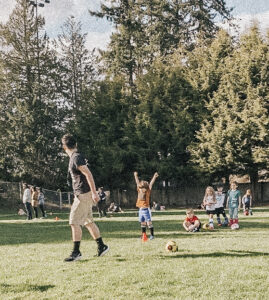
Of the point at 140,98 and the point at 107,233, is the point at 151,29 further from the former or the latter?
the point at 107,233

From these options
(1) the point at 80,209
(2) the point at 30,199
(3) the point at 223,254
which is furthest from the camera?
(2) the point at 30,199

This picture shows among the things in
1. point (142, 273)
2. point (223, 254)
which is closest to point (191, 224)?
point (223, 254)

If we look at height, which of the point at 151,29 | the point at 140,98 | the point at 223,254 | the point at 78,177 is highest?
the point at 151,29

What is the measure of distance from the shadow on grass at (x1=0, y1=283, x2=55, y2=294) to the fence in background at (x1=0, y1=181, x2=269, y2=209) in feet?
100

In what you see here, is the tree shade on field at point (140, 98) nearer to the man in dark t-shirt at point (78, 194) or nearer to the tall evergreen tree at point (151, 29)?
the tall evergreen tree at point (151, 29)

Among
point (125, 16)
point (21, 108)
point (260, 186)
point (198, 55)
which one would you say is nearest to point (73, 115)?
point (21, 108)

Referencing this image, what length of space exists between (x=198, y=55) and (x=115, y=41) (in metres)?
10.5

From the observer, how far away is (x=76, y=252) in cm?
866

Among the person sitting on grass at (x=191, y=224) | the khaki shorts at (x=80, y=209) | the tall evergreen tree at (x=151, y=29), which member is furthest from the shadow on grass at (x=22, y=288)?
the tall evergreen tree at (x=151, y=29)

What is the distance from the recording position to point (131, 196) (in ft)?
144

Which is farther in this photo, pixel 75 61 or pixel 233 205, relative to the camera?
pixel 75 61

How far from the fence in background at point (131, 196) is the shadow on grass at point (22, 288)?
3049 cm

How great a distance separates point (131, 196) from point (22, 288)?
123 feet

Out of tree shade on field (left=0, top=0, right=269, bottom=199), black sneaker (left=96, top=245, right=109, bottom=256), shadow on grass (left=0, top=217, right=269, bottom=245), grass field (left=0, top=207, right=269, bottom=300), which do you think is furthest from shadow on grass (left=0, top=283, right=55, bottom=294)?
tree shade on field (left=0, top=0, right=269, bottom=199)
